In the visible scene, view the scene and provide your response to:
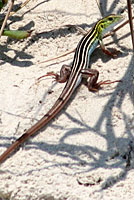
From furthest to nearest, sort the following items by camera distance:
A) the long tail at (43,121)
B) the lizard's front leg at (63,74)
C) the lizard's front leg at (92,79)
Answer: the lizard's front leg at (63,74) → the lizard's front leg at (92,79) → the long tail at (43,121)

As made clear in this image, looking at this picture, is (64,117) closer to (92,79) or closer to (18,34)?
(92,79)

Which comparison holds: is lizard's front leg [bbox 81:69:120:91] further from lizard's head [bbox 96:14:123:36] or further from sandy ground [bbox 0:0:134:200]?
lizard's head [bbox 96:14:123:36]

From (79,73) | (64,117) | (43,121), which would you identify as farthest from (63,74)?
(43,121)

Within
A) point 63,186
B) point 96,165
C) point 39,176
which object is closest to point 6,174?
point 39,176

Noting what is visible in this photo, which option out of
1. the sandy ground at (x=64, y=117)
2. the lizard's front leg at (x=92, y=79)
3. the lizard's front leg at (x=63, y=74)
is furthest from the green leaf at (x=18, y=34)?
the lizard's front leg at (x=92, y=79)

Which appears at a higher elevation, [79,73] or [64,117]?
[79,73]

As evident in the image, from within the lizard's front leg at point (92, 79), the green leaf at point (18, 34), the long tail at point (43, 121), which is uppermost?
the green leaf at point (18, 34)

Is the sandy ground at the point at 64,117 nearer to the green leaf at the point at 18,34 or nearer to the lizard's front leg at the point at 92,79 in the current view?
the lizard's front leg at the point at 92,79
